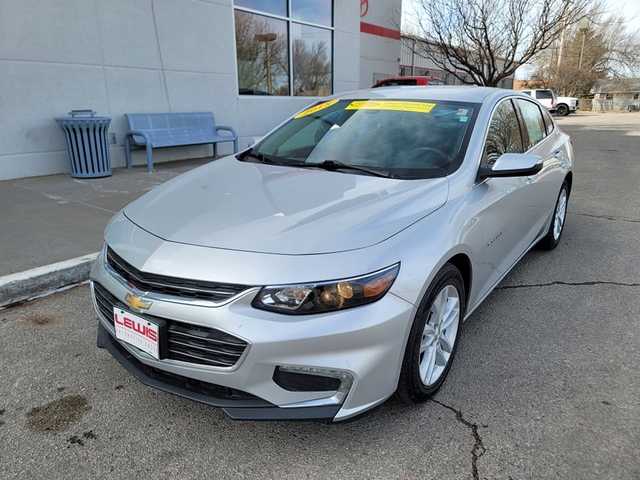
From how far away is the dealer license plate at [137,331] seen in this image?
204 centimetres

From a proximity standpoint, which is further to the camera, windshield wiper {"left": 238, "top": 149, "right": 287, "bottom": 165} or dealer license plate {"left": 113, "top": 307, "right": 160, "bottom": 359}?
windshield wiper {"left": 238, "top": 149, "right": 287, "bottom": 165}

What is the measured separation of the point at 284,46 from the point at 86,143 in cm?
609

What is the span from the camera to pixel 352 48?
1381 centimetres

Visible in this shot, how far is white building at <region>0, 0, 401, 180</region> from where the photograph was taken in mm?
7277

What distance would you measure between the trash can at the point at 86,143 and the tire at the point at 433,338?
21.5 feet

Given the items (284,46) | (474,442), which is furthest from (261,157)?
(284,46)

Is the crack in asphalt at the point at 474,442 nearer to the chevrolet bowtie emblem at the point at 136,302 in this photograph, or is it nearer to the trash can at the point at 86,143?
the chevrolet bowtie emblem at the point at 136,302

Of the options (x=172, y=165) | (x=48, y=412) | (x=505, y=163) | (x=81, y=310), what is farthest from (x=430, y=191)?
(x=172, y=165)

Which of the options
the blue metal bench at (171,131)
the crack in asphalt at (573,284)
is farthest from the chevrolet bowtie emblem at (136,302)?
the blue metal bench at (171,131)

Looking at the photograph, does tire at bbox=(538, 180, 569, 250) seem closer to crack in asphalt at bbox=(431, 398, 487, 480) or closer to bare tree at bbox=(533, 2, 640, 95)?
crack in asphalt at bbox=(431, 398, 487, 480)

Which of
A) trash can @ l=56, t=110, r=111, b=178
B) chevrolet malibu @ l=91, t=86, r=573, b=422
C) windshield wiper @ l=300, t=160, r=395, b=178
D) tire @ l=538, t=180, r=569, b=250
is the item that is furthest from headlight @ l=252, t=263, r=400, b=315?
trash can @ l=56, t=110, r=111, b=178

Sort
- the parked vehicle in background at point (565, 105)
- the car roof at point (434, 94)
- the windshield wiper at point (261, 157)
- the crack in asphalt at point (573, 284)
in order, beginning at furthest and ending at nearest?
1. the parked vehicle in background at point (565, 105)
2. the crack in asphalt at point (573, 284)
3. the car roof at point (434, 94)
4. the windshield wiper at point (261, 157)

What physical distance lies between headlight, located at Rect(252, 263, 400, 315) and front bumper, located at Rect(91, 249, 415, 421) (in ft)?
0.10

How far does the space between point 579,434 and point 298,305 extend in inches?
59.0
